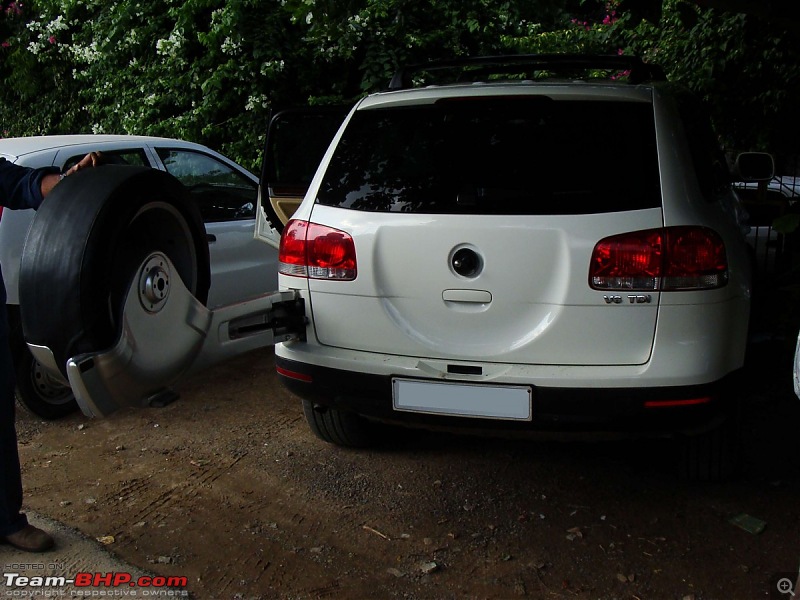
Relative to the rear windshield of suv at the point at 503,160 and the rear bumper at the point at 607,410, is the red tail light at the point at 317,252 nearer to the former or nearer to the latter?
the rear windshield of suv at the point at 503,160

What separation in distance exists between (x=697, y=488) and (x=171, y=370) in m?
2.30

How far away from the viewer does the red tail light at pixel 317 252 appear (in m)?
3.30

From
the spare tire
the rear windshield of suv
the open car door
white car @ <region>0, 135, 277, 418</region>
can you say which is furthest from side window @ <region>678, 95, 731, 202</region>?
white car @ <region>0, 135, 277, 418</region>

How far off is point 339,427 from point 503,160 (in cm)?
153

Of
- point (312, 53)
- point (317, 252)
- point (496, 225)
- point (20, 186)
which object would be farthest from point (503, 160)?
point (312, 53)

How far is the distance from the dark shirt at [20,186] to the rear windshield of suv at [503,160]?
1089 mm

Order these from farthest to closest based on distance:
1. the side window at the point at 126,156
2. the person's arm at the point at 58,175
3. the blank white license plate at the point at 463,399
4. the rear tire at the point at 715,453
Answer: the side window at the point at 126,156
the rear tire at the point at 715,453
the blank white license plate at the point at 463,399
the person's arm at the point at 58,175

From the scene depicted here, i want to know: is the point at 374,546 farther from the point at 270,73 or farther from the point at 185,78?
the point at 185,78

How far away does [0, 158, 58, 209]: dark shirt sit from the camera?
298cm

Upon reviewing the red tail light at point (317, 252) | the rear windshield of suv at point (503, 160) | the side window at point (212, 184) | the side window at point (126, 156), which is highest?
the rear windshield of suv at point (503, 160)

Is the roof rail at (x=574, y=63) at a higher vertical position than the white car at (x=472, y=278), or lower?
higher

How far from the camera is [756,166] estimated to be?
4.76 meters

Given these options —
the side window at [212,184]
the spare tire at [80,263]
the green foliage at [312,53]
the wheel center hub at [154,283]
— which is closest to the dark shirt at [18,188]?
the spare tire at [80,263]

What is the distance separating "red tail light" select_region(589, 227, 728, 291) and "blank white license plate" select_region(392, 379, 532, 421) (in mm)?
515
